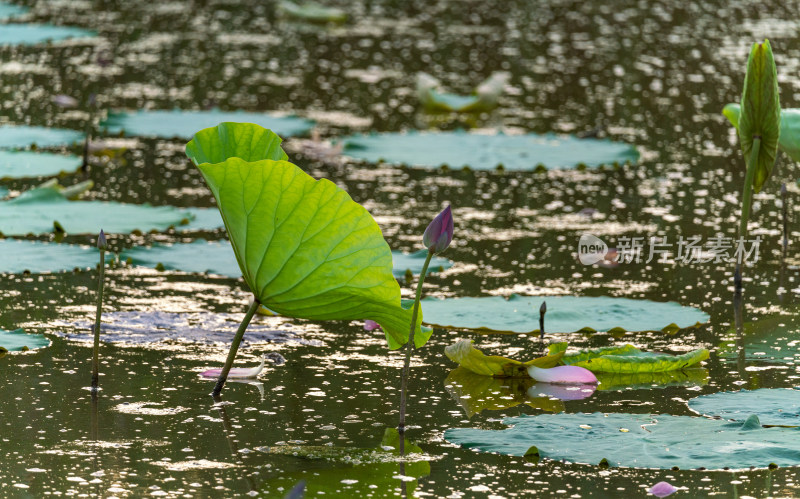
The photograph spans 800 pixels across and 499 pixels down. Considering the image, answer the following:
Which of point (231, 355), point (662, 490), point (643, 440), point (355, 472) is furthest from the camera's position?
point (231, 355)

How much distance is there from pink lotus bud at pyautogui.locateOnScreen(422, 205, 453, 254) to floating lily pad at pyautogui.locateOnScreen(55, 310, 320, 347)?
34.0 inches

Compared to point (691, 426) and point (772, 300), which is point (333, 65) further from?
point (691, 426)

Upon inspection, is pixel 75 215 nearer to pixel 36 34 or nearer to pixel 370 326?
pixel 370 326

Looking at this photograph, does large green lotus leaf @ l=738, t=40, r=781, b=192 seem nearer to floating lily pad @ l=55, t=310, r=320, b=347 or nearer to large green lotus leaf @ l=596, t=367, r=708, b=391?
large green lotus leaf @ l=596, t=367, r=708, b=391

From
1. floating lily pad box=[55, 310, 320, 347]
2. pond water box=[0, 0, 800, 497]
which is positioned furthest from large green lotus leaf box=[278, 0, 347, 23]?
floating lily pad box=[55, 310, 320, 347]

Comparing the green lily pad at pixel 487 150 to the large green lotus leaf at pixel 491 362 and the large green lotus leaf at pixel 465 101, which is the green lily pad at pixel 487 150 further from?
the large green lotus leaf at pixel 491 362

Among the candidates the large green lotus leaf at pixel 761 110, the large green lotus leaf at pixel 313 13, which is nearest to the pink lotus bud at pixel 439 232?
the large green lotus leaf at pixel 761 110

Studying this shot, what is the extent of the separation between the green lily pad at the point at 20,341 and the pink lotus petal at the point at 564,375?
130 centimetres

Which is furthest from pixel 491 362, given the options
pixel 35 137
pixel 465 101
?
pixel 465 101

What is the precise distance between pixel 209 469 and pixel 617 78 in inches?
245

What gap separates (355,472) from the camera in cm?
246

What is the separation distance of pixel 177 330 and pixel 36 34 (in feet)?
20.7

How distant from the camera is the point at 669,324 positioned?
352 cm

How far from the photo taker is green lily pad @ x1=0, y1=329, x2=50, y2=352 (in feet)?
10.7
